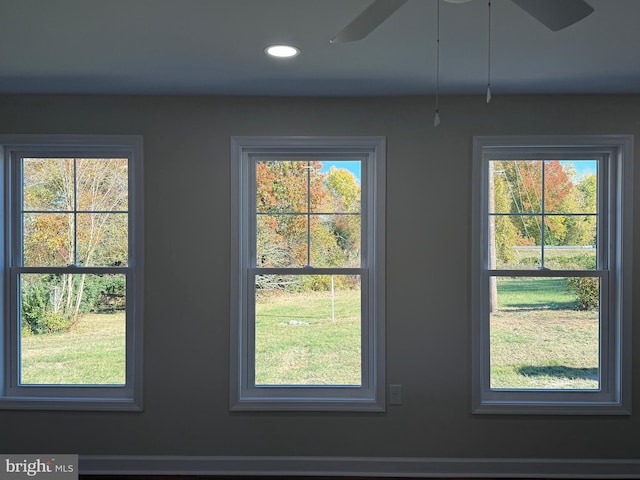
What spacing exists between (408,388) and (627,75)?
7.04 feet

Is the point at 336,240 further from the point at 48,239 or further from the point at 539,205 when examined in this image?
the point at 48,239

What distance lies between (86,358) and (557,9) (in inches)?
126

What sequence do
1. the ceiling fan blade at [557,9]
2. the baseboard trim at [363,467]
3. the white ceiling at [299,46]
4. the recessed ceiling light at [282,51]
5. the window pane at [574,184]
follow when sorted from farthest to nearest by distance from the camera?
the window pane at [574,184] < the baseboard trim at [363,467] < the recessed ceiling light at [282,51] < the white ceiling at [299,46] < the ceiling fan blade at [557,9]

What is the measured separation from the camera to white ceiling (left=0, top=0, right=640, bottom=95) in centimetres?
188

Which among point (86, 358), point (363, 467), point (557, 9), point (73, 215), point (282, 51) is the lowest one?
point (363, 467)

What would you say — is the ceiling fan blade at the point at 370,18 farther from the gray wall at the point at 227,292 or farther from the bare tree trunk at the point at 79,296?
the bare tree trunk at the point at 79,296

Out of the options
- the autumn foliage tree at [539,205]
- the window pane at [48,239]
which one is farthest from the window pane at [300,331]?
the window pane at [48,239]

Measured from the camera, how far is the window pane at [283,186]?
3223 mm

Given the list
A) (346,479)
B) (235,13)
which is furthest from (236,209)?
(346,479)

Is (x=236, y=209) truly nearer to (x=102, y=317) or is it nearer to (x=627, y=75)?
(x=102, y=317)

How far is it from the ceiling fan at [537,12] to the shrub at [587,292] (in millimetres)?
2167

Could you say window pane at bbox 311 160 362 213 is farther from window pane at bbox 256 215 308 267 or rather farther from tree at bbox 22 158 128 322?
tree at bbox 22 158 128 322

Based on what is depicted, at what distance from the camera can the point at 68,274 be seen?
321cm

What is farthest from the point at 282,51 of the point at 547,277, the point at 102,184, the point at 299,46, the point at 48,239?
the point at 547,277
